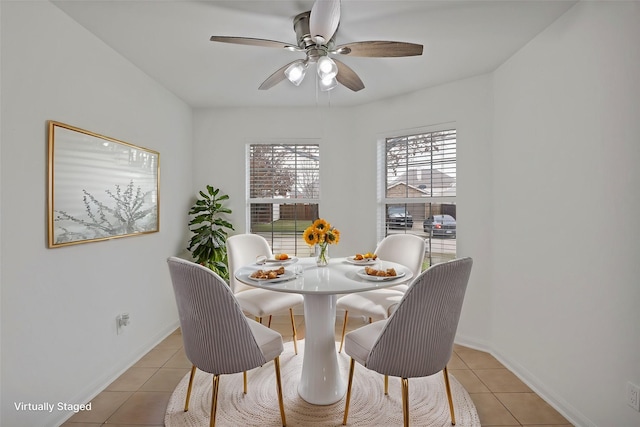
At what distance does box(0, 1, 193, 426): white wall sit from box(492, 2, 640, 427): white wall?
2968mm

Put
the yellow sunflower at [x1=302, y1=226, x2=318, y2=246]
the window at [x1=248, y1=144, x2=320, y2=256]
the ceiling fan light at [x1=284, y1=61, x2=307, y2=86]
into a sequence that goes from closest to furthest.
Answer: the ceiling fan light at [x1=284, y1=61, x2=307, y2=86]
the yellow sunflower at [x1=302, y1=226, x2=318, y2=246]
the window at [x1=248, y1=144, x2=320, y2=256]

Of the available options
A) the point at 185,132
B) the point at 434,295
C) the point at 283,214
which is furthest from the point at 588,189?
the point at 185,132

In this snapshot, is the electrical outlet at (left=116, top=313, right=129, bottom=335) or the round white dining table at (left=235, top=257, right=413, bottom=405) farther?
the electrical outlet at (left=116, top=313, right=129, bottom=335)

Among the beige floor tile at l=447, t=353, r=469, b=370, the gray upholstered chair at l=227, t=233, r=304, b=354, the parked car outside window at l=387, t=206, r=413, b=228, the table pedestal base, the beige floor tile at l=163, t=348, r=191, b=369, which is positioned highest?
the parked car outside window at l=387, t=206, r=413, b=228

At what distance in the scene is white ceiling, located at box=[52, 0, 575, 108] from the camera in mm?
1857

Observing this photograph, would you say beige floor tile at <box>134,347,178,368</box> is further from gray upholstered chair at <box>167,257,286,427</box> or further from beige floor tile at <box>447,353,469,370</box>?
beige floor tile at <box>447,353,469,370</box>

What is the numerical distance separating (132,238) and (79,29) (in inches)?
58.3

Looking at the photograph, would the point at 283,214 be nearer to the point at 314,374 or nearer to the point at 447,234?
the point at 447,234

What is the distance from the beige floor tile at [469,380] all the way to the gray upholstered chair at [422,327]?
818 mm

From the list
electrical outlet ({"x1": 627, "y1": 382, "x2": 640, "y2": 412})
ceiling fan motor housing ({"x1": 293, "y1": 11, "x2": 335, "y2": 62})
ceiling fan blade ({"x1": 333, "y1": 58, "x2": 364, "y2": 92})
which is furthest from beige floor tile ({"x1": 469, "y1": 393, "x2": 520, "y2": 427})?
ceiling fan motor housing ({"x1": 293, "y1": 11, "x2": 335, "y2": 62})

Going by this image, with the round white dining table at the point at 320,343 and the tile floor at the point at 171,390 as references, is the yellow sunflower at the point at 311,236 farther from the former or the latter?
the tile floor at the point at 171,390

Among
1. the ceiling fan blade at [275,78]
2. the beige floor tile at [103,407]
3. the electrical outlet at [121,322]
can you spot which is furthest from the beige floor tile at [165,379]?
the ceiling fan blade at [275,78]

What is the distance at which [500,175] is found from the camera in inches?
107

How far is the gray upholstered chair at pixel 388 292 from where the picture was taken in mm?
2363
